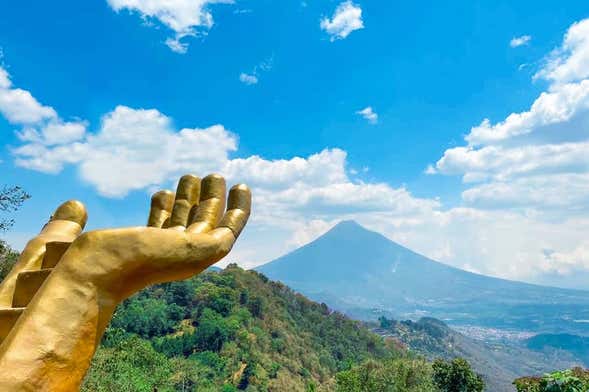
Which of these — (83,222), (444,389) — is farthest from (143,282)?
(444,389)

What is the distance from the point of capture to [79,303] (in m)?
4.68

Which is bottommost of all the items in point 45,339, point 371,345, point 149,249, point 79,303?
point 371,345

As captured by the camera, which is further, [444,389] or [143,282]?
[444,389]

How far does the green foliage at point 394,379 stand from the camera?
43.9m

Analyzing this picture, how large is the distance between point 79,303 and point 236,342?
7348 centimetres

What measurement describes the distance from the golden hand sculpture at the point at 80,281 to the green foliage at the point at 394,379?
4031cm

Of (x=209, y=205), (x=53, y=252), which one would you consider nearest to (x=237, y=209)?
(x=209, y=205)

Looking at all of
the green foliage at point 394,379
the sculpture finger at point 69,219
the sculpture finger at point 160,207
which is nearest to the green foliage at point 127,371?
the green foliage at point 394,379

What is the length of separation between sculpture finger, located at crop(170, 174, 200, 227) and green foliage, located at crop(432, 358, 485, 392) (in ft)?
124

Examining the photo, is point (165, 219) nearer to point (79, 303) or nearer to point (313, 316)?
point (79, 303)

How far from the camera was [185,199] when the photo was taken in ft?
22.6

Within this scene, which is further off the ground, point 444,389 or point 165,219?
point 165,219

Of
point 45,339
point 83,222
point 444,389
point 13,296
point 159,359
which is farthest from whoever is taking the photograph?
point 159,359

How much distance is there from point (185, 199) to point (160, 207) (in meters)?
0.52
